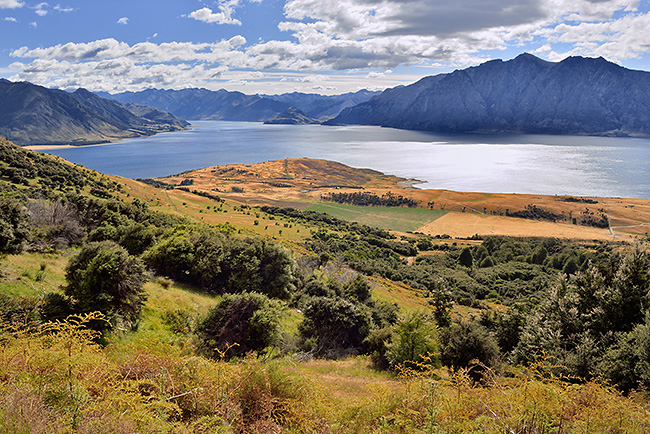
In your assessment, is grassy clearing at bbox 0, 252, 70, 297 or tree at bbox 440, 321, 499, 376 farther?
tree at bbox 440, 321, 499, 376

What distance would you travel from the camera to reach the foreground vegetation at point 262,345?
6.54 m

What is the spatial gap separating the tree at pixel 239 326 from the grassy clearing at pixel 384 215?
82.8 metres

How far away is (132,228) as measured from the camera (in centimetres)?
2625

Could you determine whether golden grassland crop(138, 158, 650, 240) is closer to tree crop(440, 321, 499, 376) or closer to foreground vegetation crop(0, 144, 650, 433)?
foreground vegetation crop(0, 144, 650, 433)

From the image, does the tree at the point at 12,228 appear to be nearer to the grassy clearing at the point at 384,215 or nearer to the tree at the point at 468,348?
Result: the tree at the point at 468,348

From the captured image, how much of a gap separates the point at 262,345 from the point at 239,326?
1.44m

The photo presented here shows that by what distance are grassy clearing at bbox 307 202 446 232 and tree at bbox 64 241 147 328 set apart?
8631cm

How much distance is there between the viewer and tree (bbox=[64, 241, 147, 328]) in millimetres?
13328

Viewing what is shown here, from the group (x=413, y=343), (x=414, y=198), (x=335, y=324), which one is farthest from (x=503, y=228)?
(x=413, y=343)

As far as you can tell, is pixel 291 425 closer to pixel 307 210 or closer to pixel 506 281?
pixel 506 281

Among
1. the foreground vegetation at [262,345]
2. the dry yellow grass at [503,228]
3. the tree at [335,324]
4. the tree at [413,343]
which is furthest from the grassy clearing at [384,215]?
the tree at [413,343]

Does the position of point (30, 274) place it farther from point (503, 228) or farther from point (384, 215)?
point (503, 228)

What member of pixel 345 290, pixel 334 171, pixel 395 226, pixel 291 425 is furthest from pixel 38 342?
pixel 334 171

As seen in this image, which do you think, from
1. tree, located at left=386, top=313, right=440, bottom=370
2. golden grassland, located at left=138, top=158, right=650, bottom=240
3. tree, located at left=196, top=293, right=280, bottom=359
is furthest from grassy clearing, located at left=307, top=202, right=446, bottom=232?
tree, located at left=196, top=293, right=280, bottom=359
